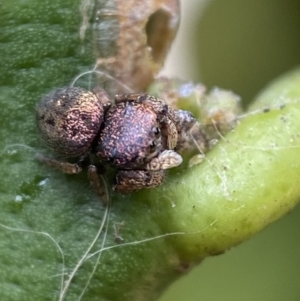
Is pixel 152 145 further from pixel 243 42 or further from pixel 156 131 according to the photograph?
pixel 243 42

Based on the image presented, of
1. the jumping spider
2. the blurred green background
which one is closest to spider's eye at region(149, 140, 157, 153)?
the jumping spider

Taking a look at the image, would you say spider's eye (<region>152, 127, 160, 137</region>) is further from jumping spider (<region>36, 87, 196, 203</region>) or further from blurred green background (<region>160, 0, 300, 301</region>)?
blurred green background (<region>160, 0, 300, 301</region>)

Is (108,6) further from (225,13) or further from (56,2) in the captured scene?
(225,13)

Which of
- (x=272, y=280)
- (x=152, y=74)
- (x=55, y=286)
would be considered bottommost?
(x=272, y=280)

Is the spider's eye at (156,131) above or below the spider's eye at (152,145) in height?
above

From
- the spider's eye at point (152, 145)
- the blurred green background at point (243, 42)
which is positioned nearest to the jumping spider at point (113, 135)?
the spider's eye at point (152, 145)

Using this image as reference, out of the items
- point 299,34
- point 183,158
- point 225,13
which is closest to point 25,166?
point 183,158

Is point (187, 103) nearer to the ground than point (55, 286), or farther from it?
farther from it

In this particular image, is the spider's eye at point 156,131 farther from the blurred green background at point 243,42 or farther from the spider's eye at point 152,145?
the blurred green background at point 243,42
